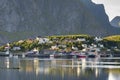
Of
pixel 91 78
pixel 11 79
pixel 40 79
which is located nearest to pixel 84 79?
pixel 91 78

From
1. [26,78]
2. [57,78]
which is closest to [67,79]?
[57,78]

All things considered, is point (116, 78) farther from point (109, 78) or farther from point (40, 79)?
point (40, 79)

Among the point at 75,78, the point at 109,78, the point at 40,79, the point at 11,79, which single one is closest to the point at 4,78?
the point at 11,79

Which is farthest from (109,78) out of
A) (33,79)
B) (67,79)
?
(33,79)

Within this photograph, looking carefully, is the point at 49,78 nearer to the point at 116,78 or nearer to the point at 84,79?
the point at 84,79

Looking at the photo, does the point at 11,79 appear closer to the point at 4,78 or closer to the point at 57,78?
the point at 4,78

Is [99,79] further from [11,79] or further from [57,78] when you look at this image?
[11,79]
